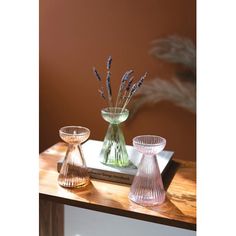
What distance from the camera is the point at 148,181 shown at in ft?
3.42

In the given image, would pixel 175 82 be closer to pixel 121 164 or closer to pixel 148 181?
pixel 121 164

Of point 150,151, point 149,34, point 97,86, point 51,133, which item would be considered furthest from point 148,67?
point 150,151

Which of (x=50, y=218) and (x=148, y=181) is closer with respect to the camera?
(x=148, y=181)

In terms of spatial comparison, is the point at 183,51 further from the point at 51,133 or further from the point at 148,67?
the point at 51,133

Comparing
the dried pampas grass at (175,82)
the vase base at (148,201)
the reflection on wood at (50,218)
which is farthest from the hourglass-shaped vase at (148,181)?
the dried pampas grass at (175,82)

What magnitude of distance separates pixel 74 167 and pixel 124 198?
7.2 inches

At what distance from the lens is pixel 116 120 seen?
1.21 metres

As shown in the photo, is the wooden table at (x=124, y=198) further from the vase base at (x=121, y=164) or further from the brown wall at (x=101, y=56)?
the brown wall at (x=101, y=56)

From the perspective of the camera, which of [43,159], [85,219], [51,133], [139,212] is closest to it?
[139,212]

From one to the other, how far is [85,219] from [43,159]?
301 mm

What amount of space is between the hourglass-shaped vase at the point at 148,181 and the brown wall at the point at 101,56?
4.46 ft

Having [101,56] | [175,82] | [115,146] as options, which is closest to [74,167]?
[115,146]

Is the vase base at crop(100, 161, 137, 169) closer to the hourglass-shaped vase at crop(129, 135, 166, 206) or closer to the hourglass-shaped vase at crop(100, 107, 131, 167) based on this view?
the hourglass-shaped vase at crop(100, 107, 131, 167)
